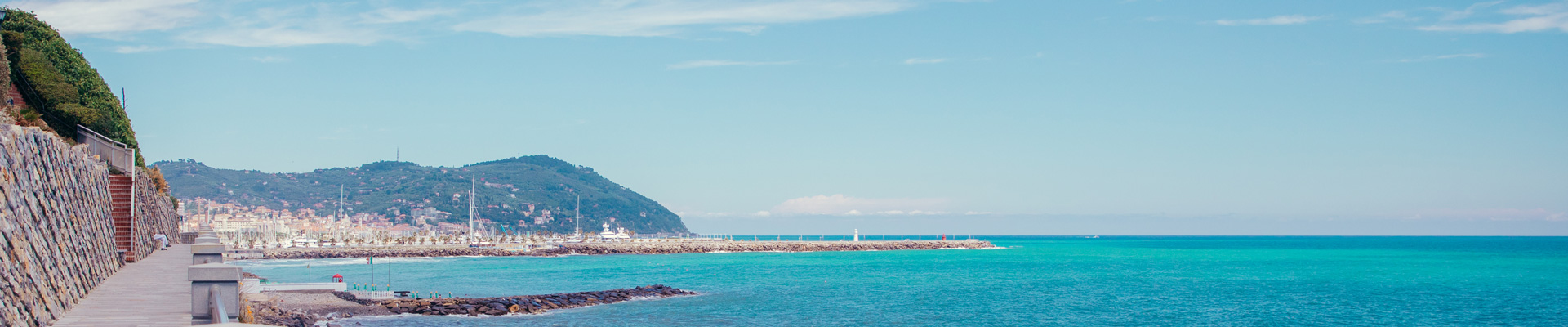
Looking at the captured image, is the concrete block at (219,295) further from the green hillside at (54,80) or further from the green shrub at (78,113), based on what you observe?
the green shrub at (78,113)

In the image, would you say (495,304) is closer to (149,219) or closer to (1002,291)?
(149,219)

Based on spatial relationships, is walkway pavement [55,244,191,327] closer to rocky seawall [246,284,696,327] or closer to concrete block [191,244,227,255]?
concrete block [191,244,227,255]

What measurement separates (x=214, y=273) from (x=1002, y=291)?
43.8 meters

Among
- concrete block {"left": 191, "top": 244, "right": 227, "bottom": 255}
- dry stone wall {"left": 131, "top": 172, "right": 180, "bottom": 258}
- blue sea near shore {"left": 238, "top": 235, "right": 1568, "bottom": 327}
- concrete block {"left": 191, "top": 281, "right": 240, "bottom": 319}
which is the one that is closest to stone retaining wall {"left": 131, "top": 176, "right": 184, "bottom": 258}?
dry stone wall {"left": 131, "top": 172, "right": 180, "bottom": 258}

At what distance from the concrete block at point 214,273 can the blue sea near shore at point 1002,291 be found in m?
21.7

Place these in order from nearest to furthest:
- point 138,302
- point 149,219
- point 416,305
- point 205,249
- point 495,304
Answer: point 138,302 < point 205,249 < point 149,219 < point 416,305 < point 495,304

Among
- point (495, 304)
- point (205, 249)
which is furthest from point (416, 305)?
point (205, 249)

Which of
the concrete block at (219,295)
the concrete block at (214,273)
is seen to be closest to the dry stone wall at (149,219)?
the concrete block at (219,295)

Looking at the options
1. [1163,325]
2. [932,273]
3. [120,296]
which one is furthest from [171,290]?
[932,273]

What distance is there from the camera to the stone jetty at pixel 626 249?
317 feet

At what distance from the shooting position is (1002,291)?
1964 inches

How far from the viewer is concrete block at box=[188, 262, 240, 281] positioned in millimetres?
9336

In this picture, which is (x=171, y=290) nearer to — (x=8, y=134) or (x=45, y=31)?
(x=8, y=134)

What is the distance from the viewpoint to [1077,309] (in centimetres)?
3981
